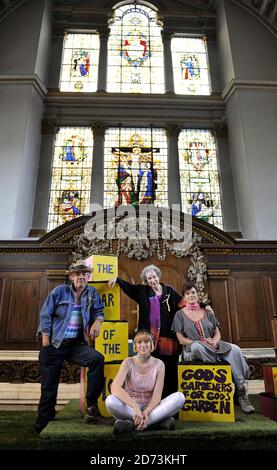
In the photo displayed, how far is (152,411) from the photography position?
8.22 ft

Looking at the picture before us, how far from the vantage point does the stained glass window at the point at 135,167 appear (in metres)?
8.47

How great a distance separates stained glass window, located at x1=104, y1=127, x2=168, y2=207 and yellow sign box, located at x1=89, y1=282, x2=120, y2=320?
4.79m

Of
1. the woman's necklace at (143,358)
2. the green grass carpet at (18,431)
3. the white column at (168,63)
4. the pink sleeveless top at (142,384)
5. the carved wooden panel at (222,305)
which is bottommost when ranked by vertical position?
the green grass carpet at (18,431)

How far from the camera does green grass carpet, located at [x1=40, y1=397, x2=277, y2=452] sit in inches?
94.9

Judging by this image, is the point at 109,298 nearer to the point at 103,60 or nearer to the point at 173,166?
the point at 173,166

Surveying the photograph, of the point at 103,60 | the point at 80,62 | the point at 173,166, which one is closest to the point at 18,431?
the point at 173,166

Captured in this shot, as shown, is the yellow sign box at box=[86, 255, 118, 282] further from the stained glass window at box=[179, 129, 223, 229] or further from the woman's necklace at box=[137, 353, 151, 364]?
the stained glass window at box=[179, 129, 223, 229]

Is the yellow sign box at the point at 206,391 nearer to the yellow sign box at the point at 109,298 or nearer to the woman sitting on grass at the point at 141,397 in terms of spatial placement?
the woman sitting on grass at the point at 141,397

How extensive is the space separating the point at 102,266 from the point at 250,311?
412 centimetres

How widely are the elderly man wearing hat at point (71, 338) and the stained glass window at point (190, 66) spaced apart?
8356 mm

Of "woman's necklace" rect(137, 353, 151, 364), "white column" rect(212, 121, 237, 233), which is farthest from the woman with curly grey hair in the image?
"white column" rect(212, 121, 237, 233)

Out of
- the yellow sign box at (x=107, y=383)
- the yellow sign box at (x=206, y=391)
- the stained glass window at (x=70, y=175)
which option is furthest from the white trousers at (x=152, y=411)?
the stained glass window at (x=70, y=175)
